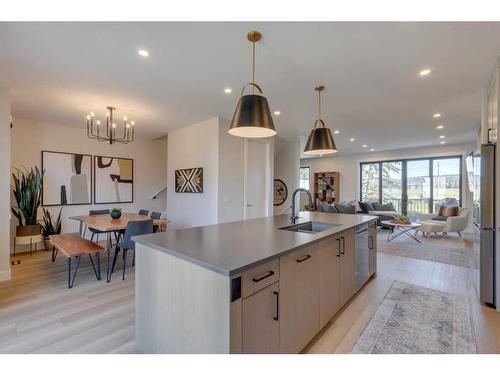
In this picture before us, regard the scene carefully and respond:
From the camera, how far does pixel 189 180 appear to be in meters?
5.13

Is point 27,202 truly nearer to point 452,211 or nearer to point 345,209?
point 345,209

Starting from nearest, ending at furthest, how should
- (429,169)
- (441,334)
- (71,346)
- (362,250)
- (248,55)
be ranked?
1. (71,346)
2. (441,334)
3. (248,55)
4. (362,250)
5. (429,169)

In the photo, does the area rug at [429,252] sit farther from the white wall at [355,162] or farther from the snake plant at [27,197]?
the snake plant at [27,197]

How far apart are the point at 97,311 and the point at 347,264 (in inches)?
101

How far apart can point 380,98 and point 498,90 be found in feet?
4.38

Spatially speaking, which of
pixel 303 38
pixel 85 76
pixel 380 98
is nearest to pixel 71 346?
pixel 85 76

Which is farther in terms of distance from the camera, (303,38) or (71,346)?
(303,38)

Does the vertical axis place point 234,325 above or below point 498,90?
below

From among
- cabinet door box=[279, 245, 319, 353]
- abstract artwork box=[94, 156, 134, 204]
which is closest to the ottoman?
cabinet door box=[279, 245, 319, 353]

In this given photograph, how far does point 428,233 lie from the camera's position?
640 centimetres

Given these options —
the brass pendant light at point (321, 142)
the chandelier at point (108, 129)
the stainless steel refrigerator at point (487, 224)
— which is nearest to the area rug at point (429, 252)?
the stainless steel refrigerator at point (487, 224)

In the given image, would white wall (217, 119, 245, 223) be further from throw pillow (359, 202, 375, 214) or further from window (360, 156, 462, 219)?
window (360, 156, 462, 219)

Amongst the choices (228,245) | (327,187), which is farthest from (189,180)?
(327,187)

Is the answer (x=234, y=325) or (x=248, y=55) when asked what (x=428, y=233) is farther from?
(x=234, y=325)
